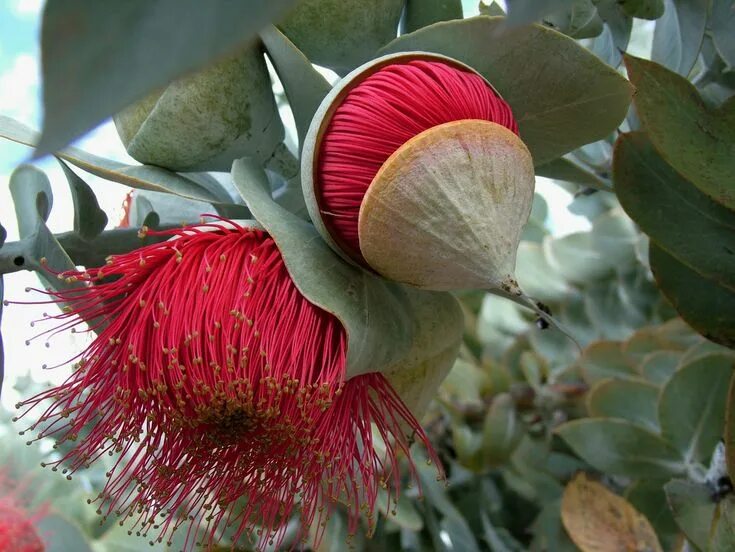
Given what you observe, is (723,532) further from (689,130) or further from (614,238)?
(614,238)

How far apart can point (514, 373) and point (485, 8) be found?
896mm

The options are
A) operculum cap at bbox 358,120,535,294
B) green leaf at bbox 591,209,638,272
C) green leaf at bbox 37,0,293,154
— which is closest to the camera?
green leaf at bbox 37,0,293,154

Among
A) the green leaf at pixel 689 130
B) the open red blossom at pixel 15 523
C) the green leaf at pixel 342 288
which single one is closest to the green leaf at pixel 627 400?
the green leaf at pixel 689 130

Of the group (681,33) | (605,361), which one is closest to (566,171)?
(681,33)

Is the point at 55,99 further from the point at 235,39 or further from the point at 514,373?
the point at 514,373

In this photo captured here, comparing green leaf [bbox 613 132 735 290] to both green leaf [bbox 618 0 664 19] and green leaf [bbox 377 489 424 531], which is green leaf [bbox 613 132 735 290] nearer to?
green leaf [bbox 618 0 664 19]

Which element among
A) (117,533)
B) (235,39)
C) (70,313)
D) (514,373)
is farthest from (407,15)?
(514,373)

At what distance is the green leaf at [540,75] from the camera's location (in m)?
0.66

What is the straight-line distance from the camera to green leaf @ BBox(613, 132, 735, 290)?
84 centimetres

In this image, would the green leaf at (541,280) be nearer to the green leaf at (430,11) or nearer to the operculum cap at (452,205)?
the green leaf at (430,11)

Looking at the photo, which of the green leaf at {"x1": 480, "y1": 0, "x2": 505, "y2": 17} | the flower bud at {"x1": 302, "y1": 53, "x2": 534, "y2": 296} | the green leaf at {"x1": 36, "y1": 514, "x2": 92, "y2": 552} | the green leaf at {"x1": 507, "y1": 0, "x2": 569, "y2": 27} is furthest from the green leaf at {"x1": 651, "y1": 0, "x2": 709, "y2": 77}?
the green leaf at {"x1": 36, "y1": 514, "x2": 92, "y2": 552}

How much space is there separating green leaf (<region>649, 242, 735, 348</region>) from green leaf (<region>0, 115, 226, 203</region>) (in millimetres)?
494

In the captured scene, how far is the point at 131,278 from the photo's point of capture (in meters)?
0.72

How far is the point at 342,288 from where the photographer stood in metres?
0.67
